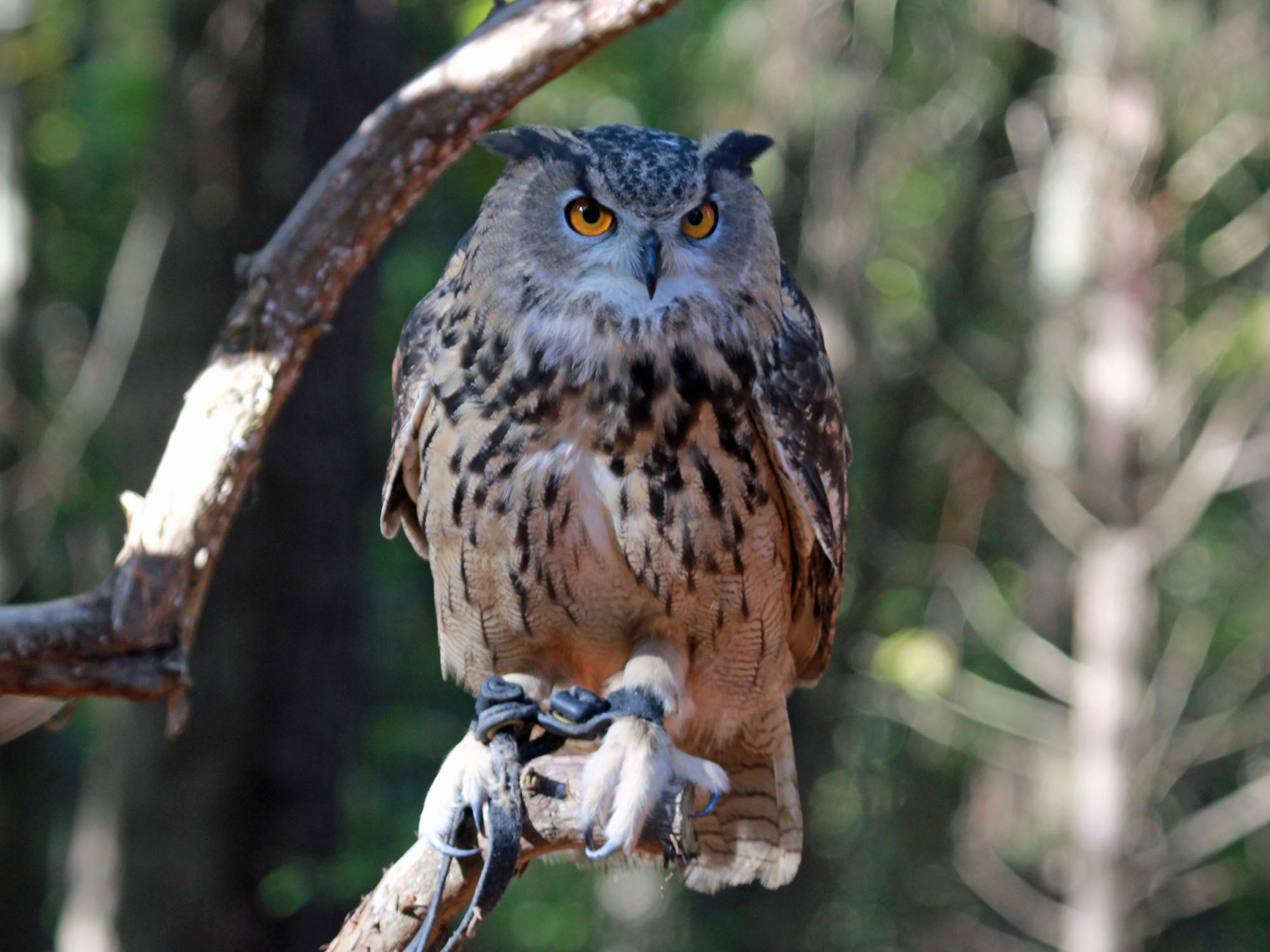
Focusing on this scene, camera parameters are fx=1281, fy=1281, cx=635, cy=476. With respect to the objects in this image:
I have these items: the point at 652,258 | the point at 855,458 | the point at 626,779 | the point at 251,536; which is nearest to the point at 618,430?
the point at 652,258

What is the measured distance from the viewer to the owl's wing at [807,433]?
2.04 meters

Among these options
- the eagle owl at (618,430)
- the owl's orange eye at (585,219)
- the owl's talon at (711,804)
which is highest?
the owl's orange eye at (585,219)

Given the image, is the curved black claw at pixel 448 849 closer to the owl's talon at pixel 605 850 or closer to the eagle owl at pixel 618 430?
the eagle owl at pixel 618 430

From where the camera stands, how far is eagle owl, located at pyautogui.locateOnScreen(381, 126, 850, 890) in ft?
6.27

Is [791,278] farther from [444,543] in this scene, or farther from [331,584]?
[331,584]

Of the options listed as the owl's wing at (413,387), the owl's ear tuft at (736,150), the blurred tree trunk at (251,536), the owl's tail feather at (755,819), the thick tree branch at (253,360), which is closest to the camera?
the owl's ear tuft at (736,150)

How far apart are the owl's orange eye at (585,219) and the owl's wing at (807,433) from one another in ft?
1.08

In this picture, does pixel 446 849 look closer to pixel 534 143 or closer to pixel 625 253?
pixel 625 253

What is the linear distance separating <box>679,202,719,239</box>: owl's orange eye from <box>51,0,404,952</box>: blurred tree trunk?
3714mm

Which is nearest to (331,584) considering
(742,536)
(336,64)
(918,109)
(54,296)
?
(336,64)

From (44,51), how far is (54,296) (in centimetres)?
497

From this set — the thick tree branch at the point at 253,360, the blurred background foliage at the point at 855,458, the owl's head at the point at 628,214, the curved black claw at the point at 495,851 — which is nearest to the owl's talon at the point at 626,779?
the curved black claw at the point at 495,851

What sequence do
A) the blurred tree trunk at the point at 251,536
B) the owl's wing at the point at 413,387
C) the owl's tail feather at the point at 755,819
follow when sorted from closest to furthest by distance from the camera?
1. the owl's wing at the point at 413,387
2. the owl's tail feather at the point at 755,819
3. the blurred tree trunk at the point at 251,536

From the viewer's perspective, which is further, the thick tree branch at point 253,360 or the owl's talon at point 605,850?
the thick tree branch at point 253,360
